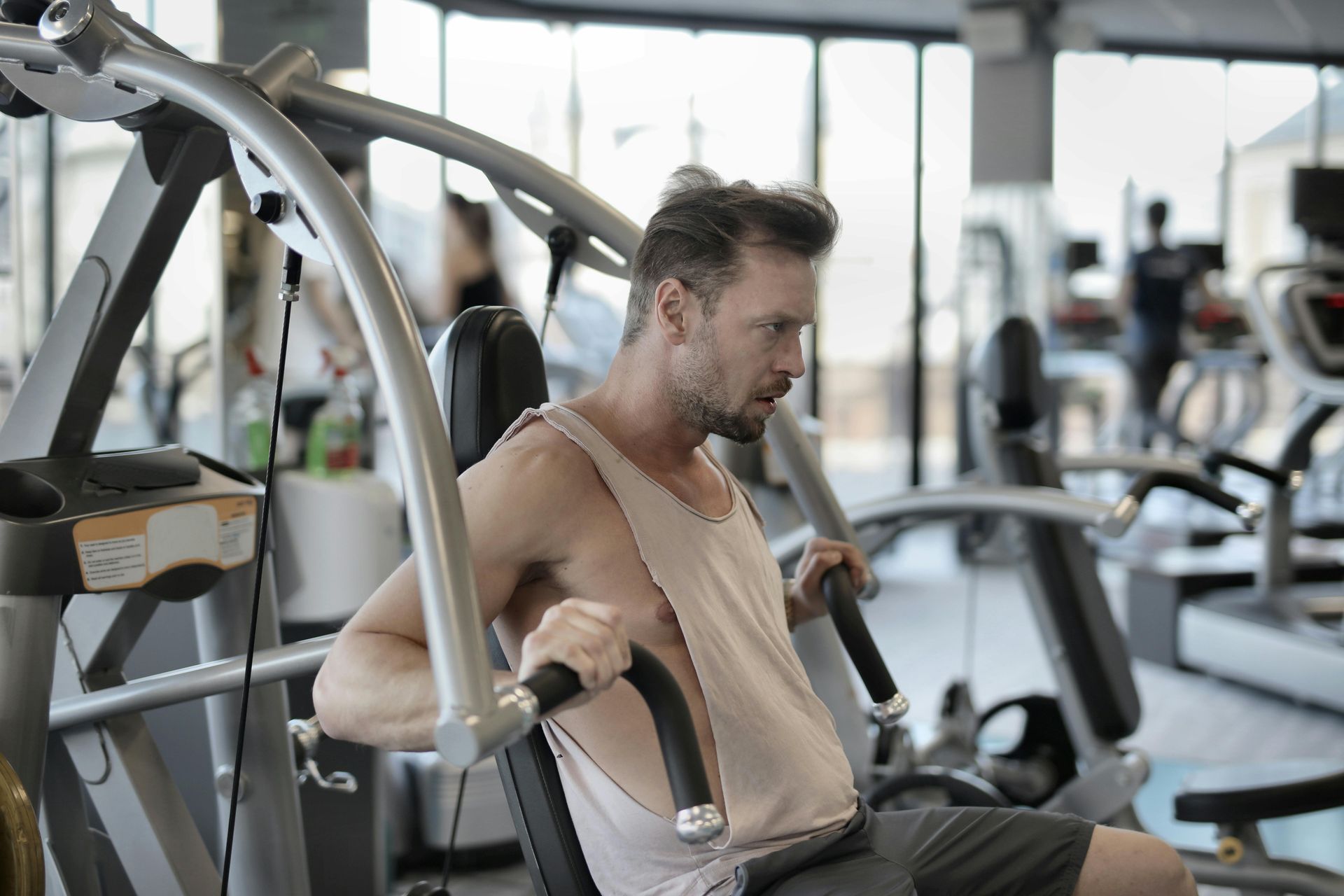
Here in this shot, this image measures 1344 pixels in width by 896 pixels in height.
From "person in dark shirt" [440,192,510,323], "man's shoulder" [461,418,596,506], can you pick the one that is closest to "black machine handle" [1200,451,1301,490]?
"man's shoulder" [461,418,596,506]

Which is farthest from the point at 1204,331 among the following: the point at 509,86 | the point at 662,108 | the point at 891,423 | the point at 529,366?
the point at 529,366

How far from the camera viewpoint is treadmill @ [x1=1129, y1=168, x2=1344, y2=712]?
150 inches

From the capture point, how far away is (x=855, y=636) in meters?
1.53

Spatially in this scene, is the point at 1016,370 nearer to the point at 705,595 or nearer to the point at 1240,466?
the point at 1240,466

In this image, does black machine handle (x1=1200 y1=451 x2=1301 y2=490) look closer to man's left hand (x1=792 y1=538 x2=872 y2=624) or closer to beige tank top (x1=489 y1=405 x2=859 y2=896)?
man's left hand (x1=792 y1=538 x2=872 y2=624)

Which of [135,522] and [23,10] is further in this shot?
[135,522]

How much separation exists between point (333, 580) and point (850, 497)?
16.5 ft

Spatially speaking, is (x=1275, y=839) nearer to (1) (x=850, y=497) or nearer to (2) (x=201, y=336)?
(2) (x=201, y=336)

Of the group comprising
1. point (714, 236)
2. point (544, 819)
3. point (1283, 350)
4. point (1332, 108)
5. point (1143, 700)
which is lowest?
point (1143, 700)

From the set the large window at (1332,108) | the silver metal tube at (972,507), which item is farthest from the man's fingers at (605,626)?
the large window at (1332,108)

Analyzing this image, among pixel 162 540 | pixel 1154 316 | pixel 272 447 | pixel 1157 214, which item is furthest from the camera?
pixel 1154 316

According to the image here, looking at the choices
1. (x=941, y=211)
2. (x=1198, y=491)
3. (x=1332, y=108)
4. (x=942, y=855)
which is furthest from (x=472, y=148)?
(x=1332, y=108)

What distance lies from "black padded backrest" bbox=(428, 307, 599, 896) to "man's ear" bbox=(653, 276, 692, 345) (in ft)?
0.66

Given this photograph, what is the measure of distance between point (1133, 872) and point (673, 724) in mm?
796
